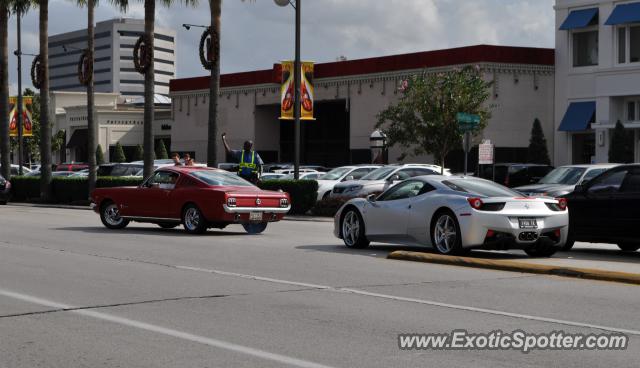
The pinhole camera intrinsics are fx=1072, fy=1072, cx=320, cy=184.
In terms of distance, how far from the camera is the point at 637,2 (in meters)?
50.6

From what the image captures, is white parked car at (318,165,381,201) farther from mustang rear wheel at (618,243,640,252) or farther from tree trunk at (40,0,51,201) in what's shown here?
mustang rear wheel at (618,243,640,252)

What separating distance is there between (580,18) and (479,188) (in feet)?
127

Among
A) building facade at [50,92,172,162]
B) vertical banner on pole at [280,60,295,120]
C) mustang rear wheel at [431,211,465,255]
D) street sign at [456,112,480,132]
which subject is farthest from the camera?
building facade at [50,92,172,162]

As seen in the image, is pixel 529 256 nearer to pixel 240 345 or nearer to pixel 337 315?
pixel 337 315

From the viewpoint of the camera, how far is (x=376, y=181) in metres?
33.7

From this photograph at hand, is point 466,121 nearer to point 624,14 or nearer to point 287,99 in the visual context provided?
point 287,99

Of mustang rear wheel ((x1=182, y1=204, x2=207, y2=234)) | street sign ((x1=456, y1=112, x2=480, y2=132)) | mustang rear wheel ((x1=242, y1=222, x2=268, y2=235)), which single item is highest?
street sign ((x1=456, y1=112, x2=480, y2=132))

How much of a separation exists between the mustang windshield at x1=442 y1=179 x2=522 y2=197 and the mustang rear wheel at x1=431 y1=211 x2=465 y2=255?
1.69 feet

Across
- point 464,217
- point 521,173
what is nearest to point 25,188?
point 521,173

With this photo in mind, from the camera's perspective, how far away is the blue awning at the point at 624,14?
50000mm

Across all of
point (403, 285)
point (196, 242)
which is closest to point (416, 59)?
point (196, 242)

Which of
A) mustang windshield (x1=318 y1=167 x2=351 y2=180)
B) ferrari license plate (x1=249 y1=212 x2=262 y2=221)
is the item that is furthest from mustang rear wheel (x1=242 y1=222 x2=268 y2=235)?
mustang windshield (x1=318 y1=167 x2=351 y2=180)

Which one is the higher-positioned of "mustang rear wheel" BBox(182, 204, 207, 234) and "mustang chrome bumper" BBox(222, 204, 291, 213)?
"mustang chrome bumper" BBox(222, 204, 291, 213)

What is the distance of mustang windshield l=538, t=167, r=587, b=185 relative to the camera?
27203 mm
